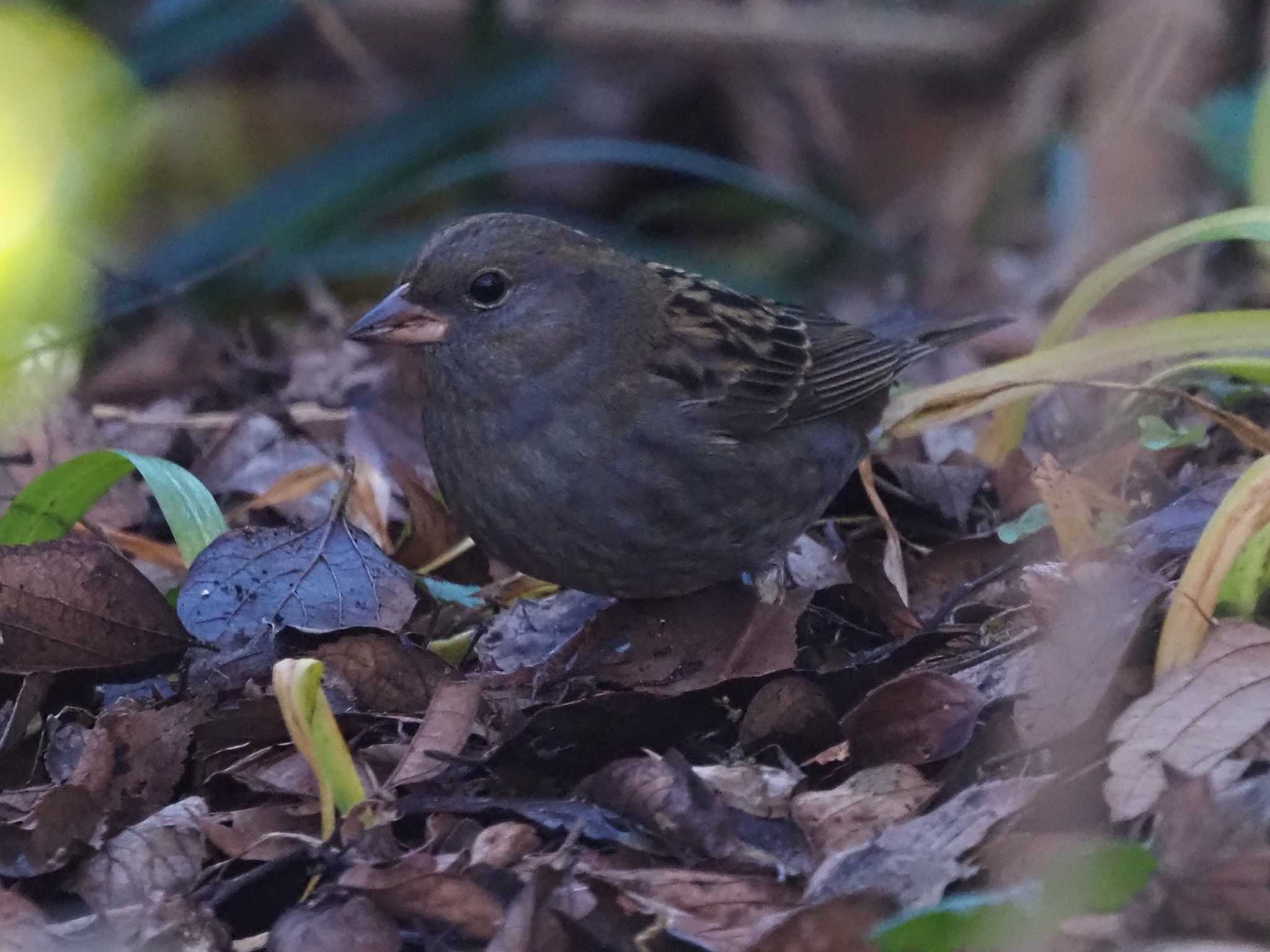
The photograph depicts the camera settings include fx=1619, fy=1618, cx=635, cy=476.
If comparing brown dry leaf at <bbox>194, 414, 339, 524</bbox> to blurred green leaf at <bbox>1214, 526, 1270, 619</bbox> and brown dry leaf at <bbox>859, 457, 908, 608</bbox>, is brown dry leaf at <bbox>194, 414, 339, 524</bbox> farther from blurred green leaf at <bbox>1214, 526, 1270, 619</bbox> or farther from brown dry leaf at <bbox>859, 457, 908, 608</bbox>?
blurred green leaf at <bbox>1214, 526, 1270, 619</bbox>

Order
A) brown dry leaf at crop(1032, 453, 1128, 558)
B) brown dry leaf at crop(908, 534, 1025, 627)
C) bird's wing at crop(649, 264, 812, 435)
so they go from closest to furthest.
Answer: brown dry leaf at crop(1032, 453, 1128, 558) → brown dry leaf at crop(908, 534, 1025, 627) → bird's wing at crop(649, 264, 812, 435)

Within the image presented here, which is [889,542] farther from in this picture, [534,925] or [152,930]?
[152,930]

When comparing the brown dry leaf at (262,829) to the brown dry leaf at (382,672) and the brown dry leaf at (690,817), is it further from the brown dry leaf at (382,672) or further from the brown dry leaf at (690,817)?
the brown dry leaf at (690,817)

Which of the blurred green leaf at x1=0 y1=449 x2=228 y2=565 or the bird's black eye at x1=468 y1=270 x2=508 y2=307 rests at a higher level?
the bird's black eye at x1=468 y1=270 x2=508 y2=307

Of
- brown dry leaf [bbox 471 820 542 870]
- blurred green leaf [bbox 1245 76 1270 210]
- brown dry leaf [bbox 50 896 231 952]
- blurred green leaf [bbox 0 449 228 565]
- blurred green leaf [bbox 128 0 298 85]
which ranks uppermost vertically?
blurred green leaf [bbox 128 0 298 85]

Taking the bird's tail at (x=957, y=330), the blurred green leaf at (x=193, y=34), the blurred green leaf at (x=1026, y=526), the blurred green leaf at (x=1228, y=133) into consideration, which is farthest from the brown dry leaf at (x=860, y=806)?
the blurred green leaf at (x=193, y=34)

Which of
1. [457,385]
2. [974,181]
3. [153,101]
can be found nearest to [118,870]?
[457,385]

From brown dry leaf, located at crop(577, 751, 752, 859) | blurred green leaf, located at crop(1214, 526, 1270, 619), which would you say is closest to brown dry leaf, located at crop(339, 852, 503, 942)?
brown dry leaf, located at crop(577, 751, 752, 859)

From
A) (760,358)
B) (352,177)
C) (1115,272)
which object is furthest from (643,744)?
(352,177)

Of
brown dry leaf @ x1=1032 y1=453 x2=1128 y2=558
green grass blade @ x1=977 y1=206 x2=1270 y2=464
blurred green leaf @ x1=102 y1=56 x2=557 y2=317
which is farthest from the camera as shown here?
blurred green leaf @ x1=102 y1=56 x2=557 y2=317

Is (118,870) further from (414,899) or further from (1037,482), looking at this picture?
(1037,482)
